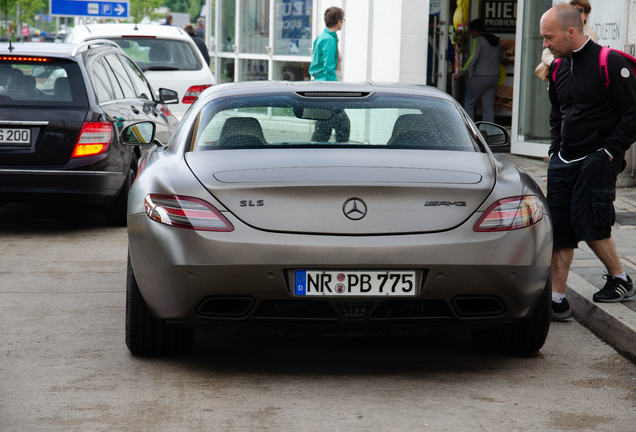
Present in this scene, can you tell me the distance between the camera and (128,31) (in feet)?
44.1

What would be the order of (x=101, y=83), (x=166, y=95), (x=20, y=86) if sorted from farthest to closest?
(x=166, y=95) → (x=101, y=83) → (x=20, y=86)

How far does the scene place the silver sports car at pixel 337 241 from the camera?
3.81 meters

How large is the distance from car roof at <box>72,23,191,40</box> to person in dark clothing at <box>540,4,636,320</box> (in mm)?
9112

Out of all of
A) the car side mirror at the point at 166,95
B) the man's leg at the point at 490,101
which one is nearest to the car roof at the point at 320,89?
the car side mirror at the point at 166,95

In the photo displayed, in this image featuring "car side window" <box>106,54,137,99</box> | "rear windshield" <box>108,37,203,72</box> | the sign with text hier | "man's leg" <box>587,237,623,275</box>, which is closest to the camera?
"man's leg" <box>587,237,623,275</box>

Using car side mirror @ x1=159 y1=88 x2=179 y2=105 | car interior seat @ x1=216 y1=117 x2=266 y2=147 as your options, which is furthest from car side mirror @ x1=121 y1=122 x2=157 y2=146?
car side mirror @ x1=159 y1=88 x2=179 y2=105

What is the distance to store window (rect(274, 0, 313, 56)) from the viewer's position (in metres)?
17.3

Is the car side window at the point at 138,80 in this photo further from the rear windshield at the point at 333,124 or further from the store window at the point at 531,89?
the store window at the point at 531,89

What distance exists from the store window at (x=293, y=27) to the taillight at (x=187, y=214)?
1344 centimetres

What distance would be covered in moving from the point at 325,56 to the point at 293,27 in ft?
22.8

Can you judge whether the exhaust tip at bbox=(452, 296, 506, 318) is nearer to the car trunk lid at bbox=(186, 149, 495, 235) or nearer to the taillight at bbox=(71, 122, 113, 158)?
the car trunk lid at bbox=(186, 149, 495, 235)

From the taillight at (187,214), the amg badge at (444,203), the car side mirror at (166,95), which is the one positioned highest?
the car side mirror at (166,95)

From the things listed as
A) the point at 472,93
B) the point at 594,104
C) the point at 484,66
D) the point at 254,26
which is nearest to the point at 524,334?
the point at 594,104

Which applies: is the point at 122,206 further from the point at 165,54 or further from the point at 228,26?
the point at 228,26
